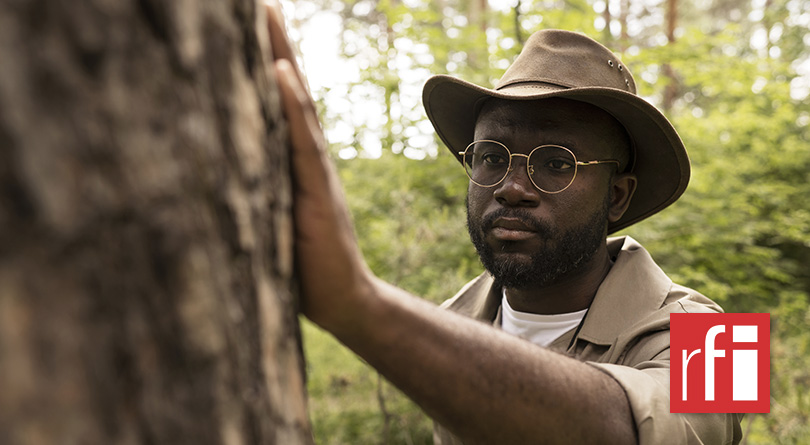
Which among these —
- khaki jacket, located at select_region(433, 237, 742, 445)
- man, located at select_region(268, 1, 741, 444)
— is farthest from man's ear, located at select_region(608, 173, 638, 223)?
khaki jacket, located at select_region(433, 237, 742, 445)

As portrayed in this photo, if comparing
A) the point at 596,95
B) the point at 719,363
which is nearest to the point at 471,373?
the point at 719,363

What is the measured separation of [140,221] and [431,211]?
4.87 meters

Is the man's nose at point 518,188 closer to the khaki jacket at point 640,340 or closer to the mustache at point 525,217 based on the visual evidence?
the mustache at point 525,217

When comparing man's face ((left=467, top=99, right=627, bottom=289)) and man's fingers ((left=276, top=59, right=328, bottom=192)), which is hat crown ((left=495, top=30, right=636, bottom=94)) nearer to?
man's face ((left=467, top=99, right=627, bottom=289))

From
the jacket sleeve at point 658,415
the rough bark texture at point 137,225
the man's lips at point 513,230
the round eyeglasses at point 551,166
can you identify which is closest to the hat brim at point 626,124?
the round eyeglasses at point 551,166

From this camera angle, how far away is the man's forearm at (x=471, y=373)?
1.17 meters

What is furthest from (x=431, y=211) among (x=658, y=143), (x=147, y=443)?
(x=147, y=443)

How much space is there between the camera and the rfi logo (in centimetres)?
198

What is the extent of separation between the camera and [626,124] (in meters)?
2.75

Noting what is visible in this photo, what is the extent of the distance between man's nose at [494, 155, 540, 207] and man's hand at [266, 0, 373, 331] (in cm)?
160

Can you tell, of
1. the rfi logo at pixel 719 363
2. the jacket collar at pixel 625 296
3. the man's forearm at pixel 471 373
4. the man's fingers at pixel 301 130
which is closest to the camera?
the man's fingers at pixel 301 130

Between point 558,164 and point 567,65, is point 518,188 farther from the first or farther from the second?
point 567,65

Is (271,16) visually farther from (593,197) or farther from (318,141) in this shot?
(593,197)

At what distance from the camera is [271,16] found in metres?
1.06
